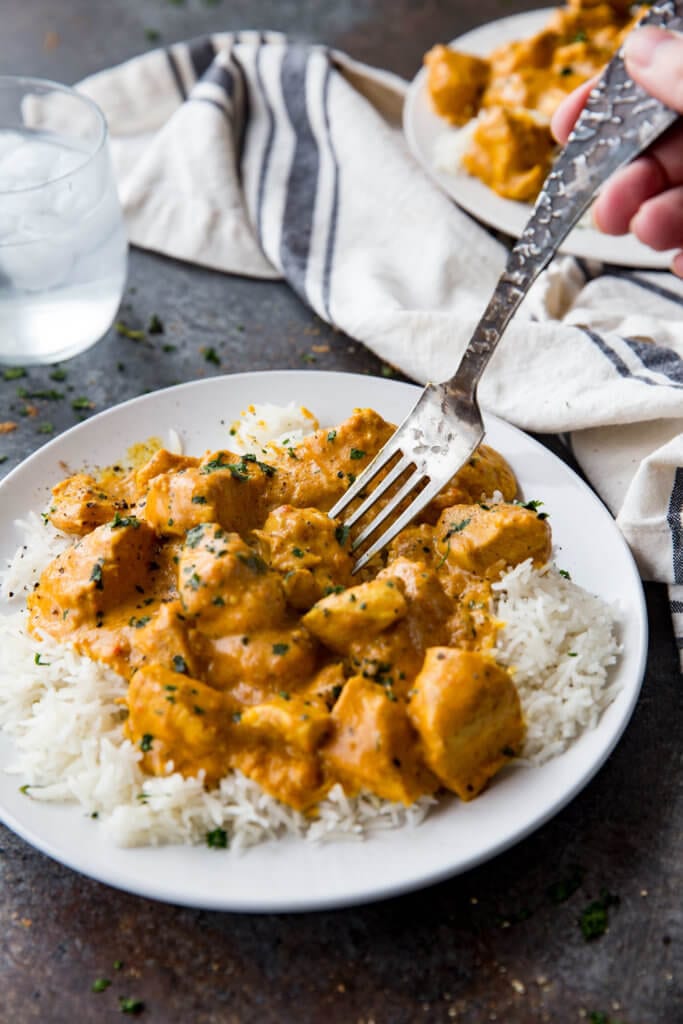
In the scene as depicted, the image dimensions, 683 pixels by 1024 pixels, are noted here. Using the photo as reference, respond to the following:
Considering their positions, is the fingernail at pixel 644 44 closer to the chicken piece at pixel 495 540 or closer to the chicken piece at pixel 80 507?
the chicken piece at pixel 495 540

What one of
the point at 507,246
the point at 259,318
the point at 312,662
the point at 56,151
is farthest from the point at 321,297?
the point at 312,662

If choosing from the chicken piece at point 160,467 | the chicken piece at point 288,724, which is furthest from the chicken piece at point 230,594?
the chicken piece at point 160,467

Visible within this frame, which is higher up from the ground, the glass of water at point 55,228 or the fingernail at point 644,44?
the fingernail at point 644,44

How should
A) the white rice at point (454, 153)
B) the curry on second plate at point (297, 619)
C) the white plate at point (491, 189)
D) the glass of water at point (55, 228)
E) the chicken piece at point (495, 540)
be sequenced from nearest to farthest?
the curry on second plate at point (297, 619), the chicken piece at point (495, 540), the glass of water at point (55, 228), the white plate at point (491, 189), the white rice at point (454, 153)

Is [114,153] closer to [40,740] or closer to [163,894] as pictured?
[40,740]

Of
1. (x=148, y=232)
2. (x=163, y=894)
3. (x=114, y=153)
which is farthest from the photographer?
(x=114, y=153)

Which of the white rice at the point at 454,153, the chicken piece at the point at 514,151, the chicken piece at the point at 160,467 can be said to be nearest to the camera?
the chicken piece at the point at 160,467
